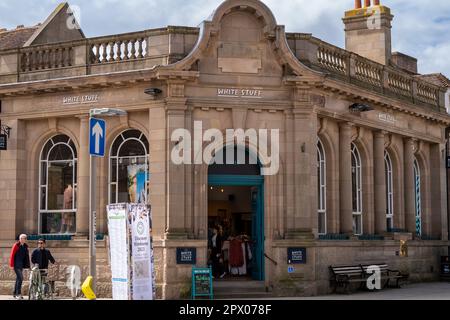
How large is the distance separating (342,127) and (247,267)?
5.52 m

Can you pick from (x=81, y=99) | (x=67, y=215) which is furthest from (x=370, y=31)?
(x=67, y=215)

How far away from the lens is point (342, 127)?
83.7ft

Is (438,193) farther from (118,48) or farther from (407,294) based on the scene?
(118,48)

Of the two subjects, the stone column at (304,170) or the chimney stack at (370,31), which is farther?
the chimney stack at (370,31)

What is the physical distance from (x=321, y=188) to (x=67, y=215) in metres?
7.98

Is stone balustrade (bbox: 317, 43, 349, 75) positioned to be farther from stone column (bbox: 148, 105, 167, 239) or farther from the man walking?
the man walking

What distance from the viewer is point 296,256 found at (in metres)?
22.4

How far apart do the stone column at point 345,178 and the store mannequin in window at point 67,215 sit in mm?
8556

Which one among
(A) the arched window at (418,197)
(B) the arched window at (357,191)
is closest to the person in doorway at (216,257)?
(B) the arched window at (357,191)

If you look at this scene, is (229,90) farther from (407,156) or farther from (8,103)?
(407,156)

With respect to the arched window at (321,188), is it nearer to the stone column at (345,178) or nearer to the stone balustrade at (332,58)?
the stone column at (345,178)

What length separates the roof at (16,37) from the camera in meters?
29.0

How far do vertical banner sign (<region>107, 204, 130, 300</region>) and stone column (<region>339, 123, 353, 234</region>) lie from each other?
33.8 feet

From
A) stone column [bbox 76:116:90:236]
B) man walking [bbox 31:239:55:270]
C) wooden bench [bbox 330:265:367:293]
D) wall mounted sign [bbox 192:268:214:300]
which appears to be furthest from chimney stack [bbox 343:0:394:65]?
man walking [bbox 31:239:55:270]
